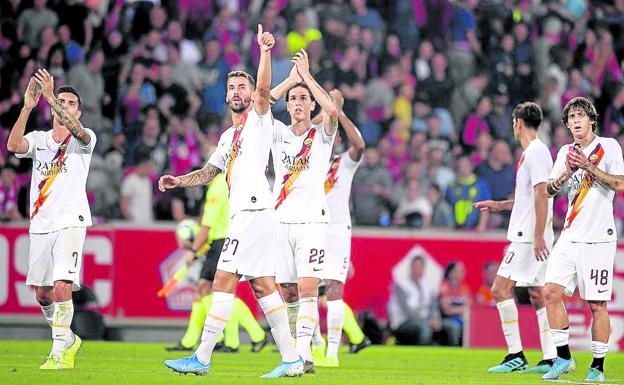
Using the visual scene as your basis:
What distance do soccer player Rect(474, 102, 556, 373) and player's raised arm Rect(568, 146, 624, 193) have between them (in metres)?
→ 1.90

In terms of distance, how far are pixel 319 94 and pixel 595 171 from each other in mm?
2892

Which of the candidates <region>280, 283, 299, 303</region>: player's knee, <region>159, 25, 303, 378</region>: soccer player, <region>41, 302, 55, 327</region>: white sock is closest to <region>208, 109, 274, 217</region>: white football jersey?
<region>159, 25, 303, 378</region>: soccer player

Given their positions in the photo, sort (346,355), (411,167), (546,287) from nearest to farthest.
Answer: (546,287)
(346,355)
(411,167)

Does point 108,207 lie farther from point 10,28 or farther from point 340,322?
point 340,322

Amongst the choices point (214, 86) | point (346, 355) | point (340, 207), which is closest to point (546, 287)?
point (340, 207)

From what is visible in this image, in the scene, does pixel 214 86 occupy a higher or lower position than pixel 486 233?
higher

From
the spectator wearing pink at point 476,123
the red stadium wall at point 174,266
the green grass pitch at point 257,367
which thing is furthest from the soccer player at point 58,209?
the spectator wearing pink at point 476,123

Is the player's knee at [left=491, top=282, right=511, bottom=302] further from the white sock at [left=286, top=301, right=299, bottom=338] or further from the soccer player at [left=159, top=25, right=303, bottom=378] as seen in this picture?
the soccer player at [left=159, top=25, right=303, bottom=378]

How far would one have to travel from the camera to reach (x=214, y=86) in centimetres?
2444

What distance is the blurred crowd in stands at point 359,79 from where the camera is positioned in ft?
74.3

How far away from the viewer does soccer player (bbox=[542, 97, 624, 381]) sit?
42.4ft

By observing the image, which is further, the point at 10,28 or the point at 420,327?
the point at 10,28

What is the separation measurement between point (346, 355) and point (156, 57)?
872 cm

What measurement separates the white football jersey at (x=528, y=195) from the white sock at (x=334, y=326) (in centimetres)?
A: 236
